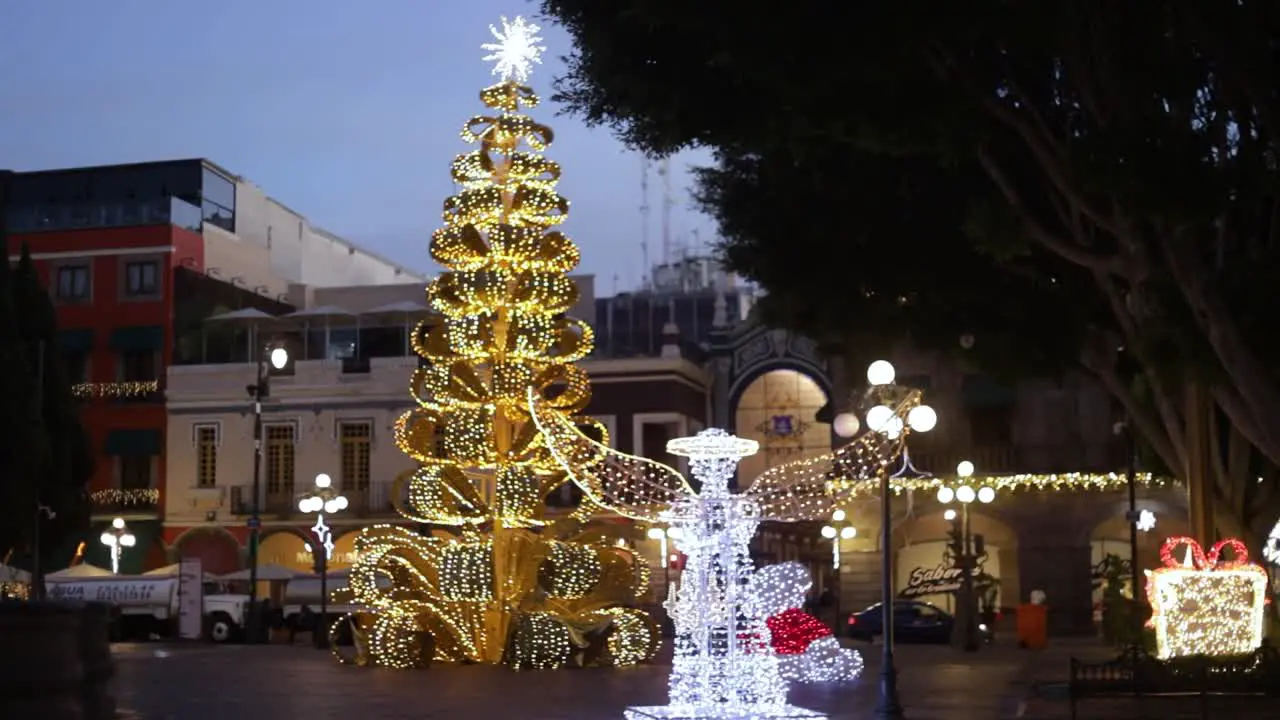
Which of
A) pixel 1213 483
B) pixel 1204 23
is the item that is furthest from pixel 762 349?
pixel 1204 23

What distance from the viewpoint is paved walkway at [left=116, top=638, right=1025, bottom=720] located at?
19016mm

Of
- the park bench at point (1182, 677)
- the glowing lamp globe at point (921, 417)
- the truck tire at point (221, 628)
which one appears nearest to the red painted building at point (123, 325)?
the truck tire at point (221, 628)

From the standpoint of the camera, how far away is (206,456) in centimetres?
5081

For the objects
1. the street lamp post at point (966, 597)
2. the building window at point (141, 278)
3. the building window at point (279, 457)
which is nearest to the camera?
the street lamp post at point (966, 597)

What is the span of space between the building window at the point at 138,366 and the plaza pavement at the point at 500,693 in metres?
22.4

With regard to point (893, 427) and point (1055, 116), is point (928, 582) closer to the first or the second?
point (1055, 116)

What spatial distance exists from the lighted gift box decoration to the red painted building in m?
36.0

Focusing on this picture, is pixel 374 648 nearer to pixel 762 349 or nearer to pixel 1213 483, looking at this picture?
pixel 1213 483

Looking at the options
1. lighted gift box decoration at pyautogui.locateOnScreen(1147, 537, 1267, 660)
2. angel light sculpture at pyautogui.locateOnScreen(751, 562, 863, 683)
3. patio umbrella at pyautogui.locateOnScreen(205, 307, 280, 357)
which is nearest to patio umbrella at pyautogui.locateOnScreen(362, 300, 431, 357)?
patio umbrella at pyautogui.locateOnScreen(205, 307, 280, 357)

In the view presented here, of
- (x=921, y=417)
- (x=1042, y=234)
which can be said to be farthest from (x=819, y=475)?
(x=1042, y=234)

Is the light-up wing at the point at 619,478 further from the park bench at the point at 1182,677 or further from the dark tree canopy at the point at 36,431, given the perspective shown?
the dark tree canopy at the point at 36,431

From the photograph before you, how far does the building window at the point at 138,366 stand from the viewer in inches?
2039

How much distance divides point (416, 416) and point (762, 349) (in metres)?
25.0

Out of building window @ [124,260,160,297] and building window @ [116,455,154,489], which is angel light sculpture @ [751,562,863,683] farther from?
building window @ [124,260,160,297]
